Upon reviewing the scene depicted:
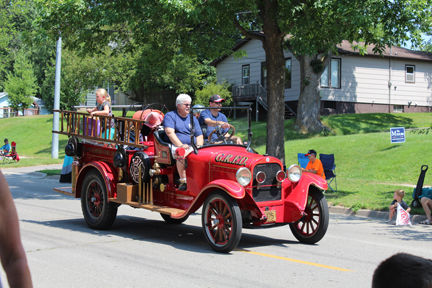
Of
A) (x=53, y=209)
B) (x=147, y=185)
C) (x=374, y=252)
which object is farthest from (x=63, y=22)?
(x=374, y=252)

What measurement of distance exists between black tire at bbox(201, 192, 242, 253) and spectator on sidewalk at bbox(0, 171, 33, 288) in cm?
552

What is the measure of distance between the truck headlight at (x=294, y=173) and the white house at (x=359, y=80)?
92.6 ft

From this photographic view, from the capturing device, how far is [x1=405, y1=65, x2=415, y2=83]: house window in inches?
1569

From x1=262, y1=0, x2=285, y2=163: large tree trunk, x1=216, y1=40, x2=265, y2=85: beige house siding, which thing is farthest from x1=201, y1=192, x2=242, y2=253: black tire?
x1=216, y1=40, x2=265, y2=85: beige house siding

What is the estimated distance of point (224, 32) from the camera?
1789 cm

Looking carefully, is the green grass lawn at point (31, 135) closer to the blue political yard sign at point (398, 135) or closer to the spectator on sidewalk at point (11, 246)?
the blue political yard sign at point (398, 135)

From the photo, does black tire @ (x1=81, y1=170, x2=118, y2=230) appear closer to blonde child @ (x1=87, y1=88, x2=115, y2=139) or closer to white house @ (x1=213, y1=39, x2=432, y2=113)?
blonde child @ (x1=87, y1=88, x2=115, y2=139)

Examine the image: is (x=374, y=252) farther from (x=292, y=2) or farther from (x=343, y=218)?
(x=292, y=2)

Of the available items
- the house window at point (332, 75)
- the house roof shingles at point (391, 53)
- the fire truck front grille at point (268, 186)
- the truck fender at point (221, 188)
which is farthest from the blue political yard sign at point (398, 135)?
the house roof shingles at point (391, 53)

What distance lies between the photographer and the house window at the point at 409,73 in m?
39.8

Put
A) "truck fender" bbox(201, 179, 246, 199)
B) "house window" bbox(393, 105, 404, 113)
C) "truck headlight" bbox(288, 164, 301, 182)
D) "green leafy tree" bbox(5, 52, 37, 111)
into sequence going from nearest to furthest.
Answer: "truck fender" bbox(201, 179, 246, 199) < "truck headlight" bbox(288, 164, 301, 182) < "house window" bbox(393, 105, 404, 113) < "green leafy tree" bbox(5, 52, 37, 111)

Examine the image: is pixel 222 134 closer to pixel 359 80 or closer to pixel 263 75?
pixel 359 80

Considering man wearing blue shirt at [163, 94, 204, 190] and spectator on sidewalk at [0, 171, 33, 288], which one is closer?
spectator on sidewalk at [0, 171, 33, 288]

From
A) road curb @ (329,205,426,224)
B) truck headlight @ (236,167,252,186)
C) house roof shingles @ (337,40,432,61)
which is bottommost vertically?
road curb @ (329,205,426,224)
